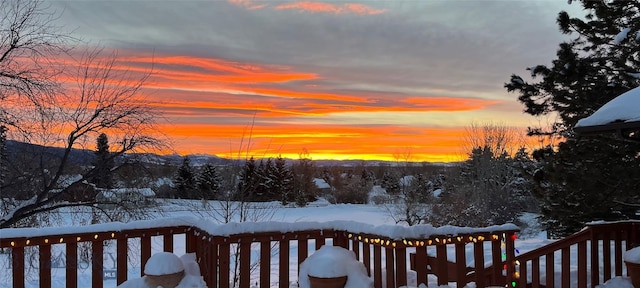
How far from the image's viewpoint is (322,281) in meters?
3.46

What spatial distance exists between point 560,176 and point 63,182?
324 inches

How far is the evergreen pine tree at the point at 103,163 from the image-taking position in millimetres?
7574

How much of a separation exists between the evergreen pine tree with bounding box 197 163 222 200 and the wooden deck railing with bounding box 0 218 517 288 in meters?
5.66

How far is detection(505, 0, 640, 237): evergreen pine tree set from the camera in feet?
22.2

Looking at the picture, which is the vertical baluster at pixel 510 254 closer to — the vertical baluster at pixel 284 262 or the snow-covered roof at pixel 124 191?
the vertical baluster at pixel 284 262

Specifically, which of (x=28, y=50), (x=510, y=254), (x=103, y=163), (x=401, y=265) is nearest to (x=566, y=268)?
(x=510, y=254)

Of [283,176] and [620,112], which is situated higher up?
[620,112]

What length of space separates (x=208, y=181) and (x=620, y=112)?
31.0 feet

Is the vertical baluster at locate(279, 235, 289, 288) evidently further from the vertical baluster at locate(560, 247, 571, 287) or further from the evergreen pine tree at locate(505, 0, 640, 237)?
the evergreen pine tree at locate(505, 0, 640, 237)

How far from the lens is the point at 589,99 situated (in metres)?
6.96

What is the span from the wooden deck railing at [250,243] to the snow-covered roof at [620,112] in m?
1.19

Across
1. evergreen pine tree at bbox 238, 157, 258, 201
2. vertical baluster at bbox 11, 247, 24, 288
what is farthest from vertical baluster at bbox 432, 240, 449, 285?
evergreen pine tree at bbox 238, 157, 258, 201

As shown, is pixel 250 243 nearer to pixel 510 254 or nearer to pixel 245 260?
pixel 245 260

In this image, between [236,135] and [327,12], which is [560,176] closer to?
[327,12]
